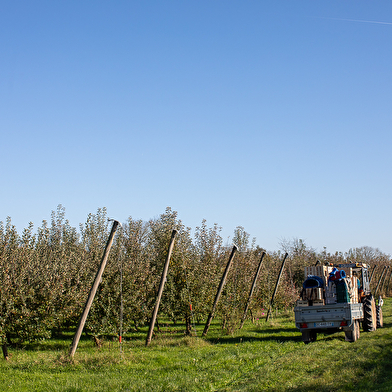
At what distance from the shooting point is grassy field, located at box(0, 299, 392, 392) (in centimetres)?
885

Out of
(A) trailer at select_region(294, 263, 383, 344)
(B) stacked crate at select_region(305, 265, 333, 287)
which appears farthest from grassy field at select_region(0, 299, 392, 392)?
(B) stacked crate at select_region(305, 265, 333, 287)

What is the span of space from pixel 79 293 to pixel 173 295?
4.57 metres

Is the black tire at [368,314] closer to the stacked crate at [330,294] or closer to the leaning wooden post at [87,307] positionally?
the stacked crate at [330,294]

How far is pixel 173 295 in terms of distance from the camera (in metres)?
20.3

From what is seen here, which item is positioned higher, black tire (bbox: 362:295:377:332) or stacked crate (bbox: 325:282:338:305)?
stacked crate (bbox: 325:282:338:305)

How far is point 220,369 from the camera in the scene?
35.7 ft

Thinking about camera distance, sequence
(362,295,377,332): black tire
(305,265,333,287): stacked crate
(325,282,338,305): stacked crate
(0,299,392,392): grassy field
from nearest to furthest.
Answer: (0,299,392,392): grassy field → (325,282,338,305): stacked crate → (305,265,333,287): stacked crate → (362,295,377,332): black tire

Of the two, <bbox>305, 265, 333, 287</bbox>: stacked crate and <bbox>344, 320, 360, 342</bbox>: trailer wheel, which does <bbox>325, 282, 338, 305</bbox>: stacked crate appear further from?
<bbox>344, 320, 360, 342</bbox>: trailer wheel

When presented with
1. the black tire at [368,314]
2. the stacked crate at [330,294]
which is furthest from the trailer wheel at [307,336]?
the black tire at [368,314]

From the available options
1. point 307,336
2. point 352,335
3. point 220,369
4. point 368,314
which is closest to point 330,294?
point 352,335

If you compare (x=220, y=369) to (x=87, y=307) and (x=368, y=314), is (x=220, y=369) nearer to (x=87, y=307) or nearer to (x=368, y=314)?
(x=87, y=307)

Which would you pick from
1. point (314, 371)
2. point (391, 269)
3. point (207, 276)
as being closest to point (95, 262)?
point (207, 276)

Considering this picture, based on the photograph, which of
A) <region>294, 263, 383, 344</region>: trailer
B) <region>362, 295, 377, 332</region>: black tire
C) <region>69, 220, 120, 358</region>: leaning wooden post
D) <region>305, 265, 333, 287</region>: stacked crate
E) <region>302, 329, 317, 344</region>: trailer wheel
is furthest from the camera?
<region>362, 295, 377, 332</region>: black tire

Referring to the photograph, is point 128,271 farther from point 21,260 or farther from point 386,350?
point 386,350
